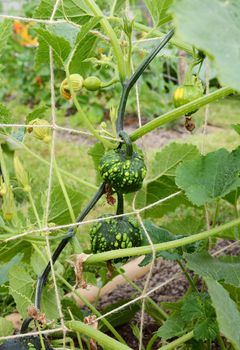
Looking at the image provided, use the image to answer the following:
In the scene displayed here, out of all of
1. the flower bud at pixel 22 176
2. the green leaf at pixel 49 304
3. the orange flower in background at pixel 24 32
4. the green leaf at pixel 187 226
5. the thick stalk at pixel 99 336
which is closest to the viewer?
the thick stalk at pixel 99 336

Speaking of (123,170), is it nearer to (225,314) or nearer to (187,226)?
(225,314)

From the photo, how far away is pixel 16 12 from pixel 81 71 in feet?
16.2

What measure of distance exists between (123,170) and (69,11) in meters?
0.42

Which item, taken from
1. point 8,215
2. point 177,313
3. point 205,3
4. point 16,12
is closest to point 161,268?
point 177,313

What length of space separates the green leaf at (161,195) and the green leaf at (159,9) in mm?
427

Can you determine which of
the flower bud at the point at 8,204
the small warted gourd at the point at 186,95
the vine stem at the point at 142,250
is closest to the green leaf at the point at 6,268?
the flower bud at the point at 8,204

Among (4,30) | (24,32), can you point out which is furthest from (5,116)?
(24,32)

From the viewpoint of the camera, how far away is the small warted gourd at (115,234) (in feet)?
3.98

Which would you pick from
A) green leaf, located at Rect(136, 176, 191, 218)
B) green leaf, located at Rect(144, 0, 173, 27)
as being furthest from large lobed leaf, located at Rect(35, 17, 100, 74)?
green leaf, located at Rect(136, 176, 191, 218)

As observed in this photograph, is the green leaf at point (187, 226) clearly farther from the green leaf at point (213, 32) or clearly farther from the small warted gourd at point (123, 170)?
the green leaf at point (213, 32)

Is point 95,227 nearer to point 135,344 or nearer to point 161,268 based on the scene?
point 135,344

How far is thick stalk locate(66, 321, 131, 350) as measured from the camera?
3.31 feet

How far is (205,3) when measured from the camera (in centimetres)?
74

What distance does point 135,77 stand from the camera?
1.13 m
